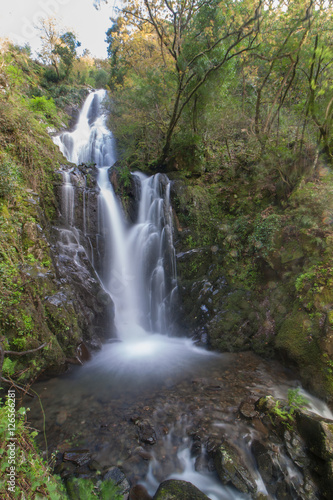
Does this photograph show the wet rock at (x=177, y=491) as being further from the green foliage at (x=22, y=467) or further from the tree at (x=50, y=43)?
the tree at (x=50, y=43)

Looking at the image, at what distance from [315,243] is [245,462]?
15.4ft

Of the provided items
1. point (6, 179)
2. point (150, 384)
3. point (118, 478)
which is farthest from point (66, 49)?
point (118, 478)

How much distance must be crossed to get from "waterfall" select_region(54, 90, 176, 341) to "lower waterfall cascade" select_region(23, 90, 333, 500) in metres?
0.04

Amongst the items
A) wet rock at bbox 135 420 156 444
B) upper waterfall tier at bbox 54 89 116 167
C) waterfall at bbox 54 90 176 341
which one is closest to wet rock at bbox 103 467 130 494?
wet rock at bbox 135 420 156 444

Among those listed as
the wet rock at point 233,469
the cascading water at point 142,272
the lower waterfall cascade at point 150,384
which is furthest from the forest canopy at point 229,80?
the wet rock at point 233,469

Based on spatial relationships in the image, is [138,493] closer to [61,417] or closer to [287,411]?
[61,417]

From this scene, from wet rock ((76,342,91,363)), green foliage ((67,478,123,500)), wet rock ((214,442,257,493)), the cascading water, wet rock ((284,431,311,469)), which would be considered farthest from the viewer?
the cascading water

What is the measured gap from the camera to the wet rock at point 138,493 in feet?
8.96

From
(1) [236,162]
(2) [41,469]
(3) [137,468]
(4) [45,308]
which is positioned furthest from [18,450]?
(1) [236,162]

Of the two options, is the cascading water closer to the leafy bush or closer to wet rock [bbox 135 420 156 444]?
wet rock [bbox 135 420 156 444]

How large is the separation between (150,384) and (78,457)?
1912mm

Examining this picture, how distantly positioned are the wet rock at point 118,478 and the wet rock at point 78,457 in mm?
338

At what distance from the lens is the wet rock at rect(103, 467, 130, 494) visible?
9.14ft

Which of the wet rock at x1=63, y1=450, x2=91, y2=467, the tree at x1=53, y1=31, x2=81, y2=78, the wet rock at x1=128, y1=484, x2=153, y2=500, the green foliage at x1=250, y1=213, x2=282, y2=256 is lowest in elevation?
the wet rock at x1=128, y1=484, x2=153, y2=500
